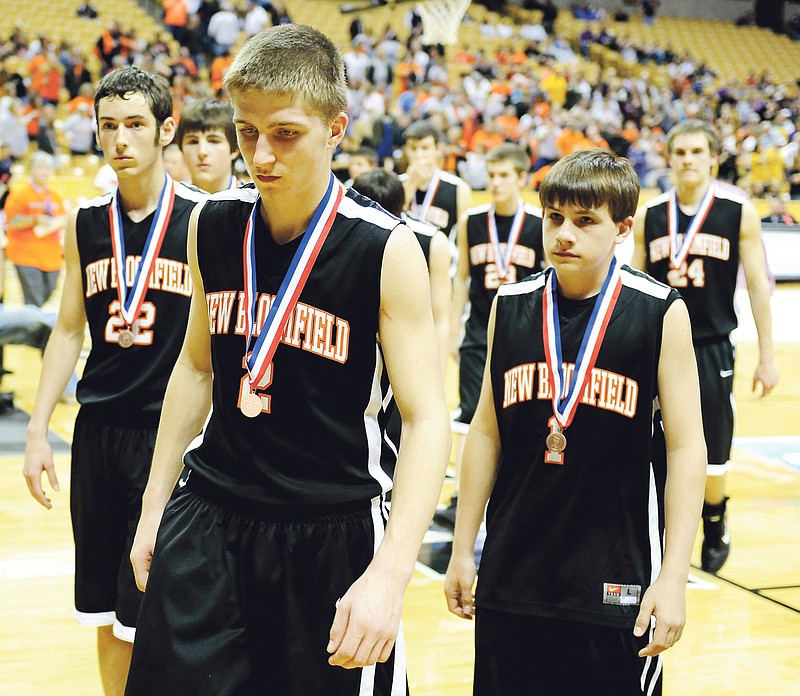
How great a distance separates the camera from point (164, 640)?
241 cm

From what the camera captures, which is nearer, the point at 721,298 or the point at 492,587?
the point at 492,587

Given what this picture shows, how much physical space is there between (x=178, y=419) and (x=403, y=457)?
0.64 meters

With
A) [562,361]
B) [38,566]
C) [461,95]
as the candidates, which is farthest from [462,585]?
[461,95]

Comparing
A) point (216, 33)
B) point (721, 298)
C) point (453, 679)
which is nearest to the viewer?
point (453, 679)

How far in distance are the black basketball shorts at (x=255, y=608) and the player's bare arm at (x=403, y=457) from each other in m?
0.32

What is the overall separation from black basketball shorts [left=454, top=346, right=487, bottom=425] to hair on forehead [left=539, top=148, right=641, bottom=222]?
11.1 feet

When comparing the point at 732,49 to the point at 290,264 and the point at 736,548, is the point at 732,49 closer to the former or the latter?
the point at 736,548

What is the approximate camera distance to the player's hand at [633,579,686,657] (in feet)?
9.32

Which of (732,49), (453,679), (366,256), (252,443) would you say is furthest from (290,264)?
(732,49)

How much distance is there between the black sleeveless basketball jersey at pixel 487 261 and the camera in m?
7.00

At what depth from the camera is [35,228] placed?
37.3 feet

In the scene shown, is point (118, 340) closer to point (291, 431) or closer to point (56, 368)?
point (56, 368)

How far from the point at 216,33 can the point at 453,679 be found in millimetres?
19822

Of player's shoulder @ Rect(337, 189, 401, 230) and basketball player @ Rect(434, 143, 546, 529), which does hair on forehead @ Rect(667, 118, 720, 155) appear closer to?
basketball player @ Rect(434, 143, 546, 529)
